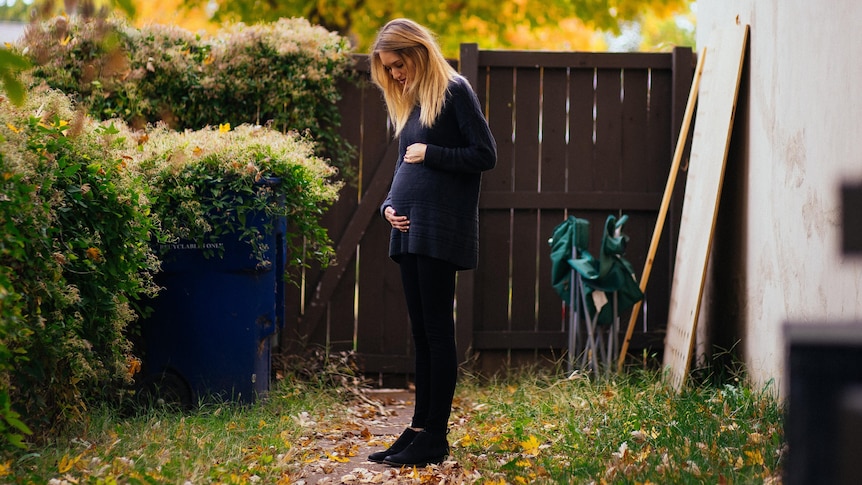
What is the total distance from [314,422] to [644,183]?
262 cm

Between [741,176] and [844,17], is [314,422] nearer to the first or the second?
[741,176]

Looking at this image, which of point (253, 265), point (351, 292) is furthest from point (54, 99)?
point (351, 292)

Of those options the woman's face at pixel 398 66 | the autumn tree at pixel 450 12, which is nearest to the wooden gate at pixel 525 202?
the woman's face at pixel 398 66

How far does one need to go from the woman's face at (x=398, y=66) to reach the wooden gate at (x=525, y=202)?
2075mm

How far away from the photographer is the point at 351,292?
600 centimetres

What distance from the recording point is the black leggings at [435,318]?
3789 mm

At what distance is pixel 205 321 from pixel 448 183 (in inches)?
63.0

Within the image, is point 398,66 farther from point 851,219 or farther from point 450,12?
point 450,12

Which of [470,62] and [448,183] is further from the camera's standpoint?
[470,62]

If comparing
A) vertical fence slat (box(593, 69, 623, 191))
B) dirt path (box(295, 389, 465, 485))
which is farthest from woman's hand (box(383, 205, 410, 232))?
vertical fence slat (box(593, 69, 623, 191))

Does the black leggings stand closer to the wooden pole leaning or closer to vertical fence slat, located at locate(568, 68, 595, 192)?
the wooden pole leaning

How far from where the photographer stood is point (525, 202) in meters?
5.99

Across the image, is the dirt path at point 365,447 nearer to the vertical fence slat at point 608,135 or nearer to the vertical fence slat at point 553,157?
the vertical fence slat at point 553,157

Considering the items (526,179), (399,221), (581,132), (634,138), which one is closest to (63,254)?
(399,221)
